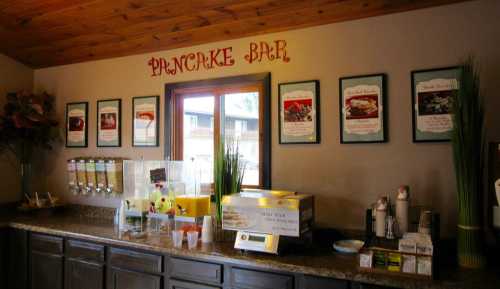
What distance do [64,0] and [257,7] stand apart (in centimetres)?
139

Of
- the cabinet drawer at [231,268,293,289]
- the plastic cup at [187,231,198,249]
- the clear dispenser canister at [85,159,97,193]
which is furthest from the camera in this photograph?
the clear dispenser canister at [85,159,97,193]

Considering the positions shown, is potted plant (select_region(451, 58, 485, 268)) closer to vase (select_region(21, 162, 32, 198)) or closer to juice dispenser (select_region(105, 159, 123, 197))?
juice dispenser (select_region(105, 159, 123, 197))

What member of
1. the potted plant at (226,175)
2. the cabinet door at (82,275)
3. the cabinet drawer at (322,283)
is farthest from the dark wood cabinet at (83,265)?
the cabinet drawer at (322,283)

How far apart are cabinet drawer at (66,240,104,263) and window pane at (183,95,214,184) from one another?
3.13ft

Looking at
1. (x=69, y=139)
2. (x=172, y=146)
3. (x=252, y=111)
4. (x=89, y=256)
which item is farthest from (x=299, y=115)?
(x=69, y=139)

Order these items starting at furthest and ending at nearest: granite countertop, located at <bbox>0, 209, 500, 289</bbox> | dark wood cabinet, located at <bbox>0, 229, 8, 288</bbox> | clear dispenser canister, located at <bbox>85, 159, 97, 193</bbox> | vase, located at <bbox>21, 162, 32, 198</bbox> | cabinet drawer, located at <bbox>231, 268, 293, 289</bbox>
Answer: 1. vase, located at <bbox>21, 162, 32, 198</bbox>
2. clear dispenser canister, located at <bbox>85, 159, 97, 193</bbox>
3. dark wood cabinet, located at <bbox>0, 229, 8, 288</bbox>
4. cabinet drawer, located at <bbox>231, 268, 293, 289</bbox>
5. granite countertop, located at <bbox>0, 209, 500, 289</bbox>

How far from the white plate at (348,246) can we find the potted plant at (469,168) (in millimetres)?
525

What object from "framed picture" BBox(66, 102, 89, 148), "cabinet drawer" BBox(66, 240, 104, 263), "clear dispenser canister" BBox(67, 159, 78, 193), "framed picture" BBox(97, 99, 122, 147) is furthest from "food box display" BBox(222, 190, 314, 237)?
"framed picture" BBox(66, 102, 89, 148)

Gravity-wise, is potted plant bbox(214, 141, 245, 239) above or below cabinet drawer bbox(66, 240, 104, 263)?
above

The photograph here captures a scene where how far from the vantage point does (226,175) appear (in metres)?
2.45

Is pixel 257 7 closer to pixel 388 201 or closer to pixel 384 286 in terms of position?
pixel 388 201

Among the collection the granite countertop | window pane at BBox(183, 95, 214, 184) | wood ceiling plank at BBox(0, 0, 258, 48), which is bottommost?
the granite countertop

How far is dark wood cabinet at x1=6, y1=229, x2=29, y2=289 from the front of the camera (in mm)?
3061

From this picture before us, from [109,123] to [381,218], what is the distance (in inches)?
98.0
